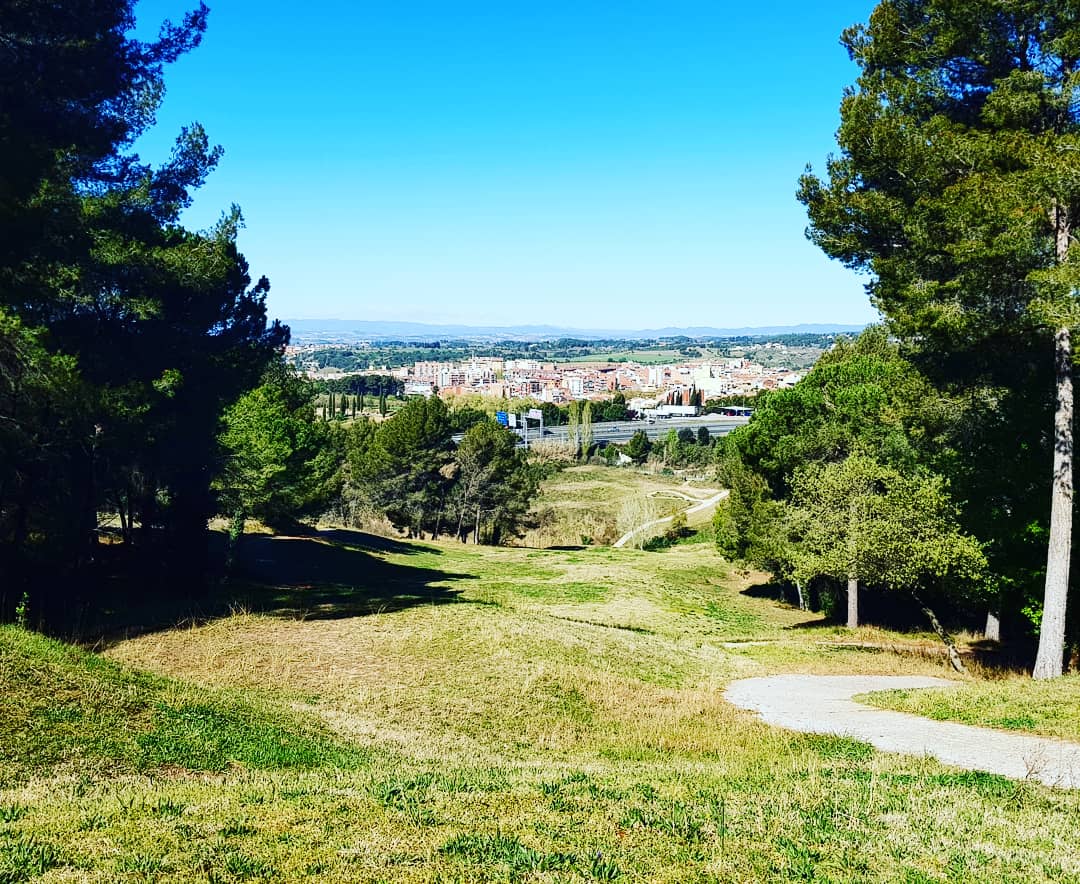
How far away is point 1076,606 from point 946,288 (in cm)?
765

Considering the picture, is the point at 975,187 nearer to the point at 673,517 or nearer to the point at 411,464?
the point at 411,464

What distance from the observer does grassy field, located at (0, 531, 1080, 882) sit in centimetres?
593

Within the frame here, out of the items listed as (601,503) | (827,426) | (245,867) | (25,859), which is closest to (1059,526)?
(245,867)

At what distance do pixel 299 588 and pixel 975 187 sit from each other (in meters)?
24.0

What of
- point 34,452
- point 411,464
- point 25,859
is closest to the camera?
point 25,859

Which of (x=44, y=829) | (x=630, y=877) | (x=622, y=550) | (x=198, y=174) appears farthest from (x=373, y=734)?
(x=622, y=550)

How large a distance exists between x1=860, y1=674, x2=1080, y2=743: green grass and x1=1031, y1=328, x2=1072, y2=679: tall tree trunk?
672mm

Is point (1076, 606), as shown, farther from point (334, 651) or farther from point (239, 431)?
point (239, 431)

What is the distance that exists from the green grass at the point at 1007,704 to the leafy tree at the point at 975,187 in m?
1.45

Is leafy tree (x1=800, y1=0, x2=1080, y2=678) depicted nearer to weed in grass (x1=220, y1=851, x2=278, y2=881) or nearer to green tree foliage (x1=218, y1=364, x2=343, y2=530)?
weed in grass (x1=220, y1=851, x2=278, y2=881)

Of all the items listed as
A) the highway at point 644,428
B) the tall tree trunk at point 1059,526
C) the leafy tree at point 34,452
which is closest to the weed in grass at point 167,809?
the leafy tree at point 34,452

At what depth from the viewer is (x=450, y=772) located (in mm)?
9484

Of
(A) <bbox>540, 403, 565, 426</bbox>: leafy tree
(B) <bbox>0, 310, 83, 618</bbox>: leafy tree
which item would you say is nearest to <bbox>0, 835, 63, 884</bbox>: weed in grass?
(B) <bbox>0, 310, 83, 618</bbox>: leafy tree

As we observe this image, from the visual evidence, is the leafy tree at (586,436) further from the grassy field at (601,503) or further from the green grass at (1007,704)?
the green grass at (1007,704)
